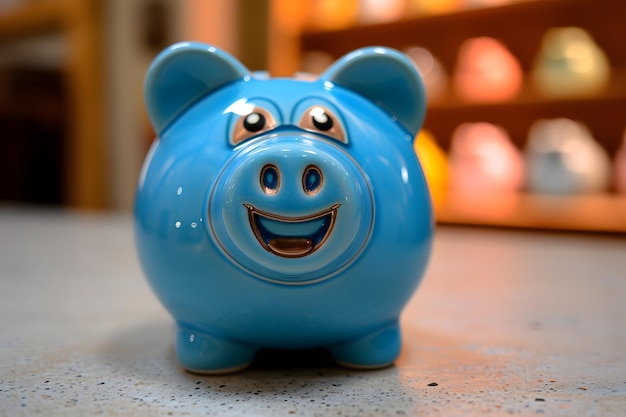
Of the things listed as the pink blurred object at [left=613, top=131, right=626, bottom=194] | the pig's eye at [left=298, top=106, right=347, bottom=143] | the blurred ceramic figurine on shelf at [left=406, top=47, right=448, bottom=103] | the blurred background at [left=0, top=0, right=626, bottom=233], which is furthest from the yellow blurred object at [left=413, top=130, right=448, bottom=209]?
the pig's eye at [left=298, top=106, right=347, bottom=143]

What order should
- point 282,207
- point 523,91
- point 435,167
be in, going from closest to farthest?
point 282,207, point 523,91, point 435,167

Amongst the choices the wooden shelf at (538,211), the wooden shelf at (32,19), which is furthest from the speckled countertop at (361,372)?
the wooden shelf at (32,19)

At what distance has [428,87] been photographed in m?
2.26

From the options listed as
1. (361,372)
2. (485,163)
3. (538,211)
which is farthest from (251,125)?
(485,163)

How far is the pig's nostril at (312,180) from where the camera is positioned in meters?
0.54

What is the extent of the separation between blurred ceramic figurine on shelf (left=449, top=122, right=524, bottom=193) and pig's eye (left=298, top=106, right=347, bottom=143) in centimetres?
162

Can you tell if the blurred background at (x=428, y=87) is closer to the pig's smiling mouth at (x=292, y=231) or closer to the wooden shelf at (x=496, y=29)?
the wooden shelf at (x=496, y=29)

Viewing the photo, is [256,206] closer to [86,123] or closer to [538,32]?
[538,32]

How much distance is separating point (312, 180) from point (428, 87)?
5.95 ft

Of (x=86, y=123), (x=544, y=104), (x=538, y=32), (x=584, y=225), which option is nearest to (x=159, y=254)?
(x=584, y=225)

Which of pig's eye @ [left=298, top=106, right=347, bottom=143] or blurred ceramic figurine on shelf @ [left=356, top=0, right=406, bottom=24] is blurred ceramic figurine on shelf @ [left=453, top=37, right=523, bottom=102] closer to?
blurred ceramic figurine on shelf @ [left=356, top=0, right=406, bottom=24]

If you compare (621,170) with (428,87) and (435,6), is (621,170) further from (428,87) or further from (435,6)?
(435,6)

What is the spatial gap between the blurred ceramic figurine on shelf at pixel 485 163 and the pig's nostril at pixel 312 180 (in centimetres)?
167

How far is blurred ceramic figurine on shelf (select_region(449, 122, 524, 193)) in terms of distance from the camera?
210 cm
